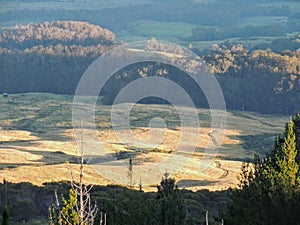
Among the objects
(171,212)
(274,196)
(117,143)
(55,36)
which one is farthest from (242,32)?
(274,196)

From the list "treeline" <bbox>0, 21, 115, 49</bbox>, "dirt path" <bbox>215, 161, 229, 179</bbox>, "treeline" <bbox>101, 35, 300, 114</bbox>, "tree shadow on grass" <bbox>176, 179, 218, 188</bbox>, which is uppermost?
"treeline" <bbox>0, 21, 115, 49</bbox>

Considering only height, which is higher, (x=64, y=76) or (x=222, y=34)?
(x=222, y=34)

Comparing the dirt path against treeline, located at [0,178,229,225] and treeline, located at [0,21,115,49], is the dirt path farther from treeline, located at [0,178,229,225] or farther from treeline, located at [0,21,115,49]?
treeline, located at [0,21,115,49]

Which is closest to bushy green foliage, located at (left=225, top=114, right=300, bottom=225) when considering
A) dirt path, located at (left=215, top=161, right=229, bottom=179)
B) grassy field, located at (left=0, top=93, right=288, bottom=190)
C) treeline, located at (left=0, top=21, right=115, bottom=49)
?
grassy field, located at (left=0, top=93, right=288, bottom=190)

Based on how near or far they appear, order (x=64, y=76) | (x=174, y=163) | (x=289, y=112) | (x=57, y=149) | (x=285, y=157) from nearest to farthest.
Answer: (x=285, y=157) < (x=174, y=163) < (x=57, y=149) < (x=289, y=112) < (x=64, y=76)

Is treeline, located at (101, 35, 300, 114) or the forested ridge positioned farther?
the forested ridge

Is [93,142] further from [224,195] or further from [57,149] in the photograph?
[224,195]

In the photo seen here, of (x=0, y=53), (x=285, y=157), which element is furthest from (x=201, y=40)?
(x=285, y=157)
